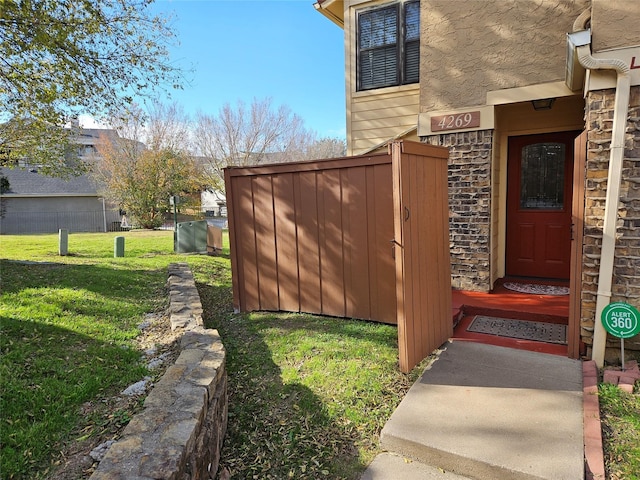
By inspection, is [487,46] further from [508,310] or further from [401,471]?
[401,471]

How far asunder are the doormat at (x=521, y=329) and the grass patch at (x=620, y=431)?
992mm

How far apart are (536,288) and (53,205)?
27.3 m

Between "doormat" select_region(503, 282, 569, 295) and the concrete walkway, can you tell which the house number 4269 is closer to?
"doormat" select_region(503, 282, 569, 295)

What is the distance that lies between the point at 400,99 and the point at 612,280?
4.04 metres

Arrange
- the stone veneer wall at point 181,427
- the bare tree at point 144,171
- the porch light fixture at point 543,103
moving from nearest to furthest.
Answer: the stone veneer wall at point 181,427
the porch light fixture at point 543,103
the bare tree at point 144,171

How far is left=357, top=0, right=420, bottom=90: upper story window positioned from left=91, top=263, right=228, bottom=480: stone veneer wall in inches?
191

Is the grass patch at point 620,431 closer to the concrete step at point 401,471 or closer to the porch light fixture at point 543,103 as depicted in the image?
the concrete step at point 401,471

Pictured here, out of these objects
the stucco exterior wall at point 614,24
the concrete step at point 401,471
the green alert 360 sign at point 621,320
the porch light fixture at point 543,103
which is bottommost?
the concrete step at point 401,471

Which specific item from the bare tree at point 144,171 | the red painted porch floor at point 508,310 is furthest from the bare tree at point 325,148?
the red painted porch floor at point 508,310

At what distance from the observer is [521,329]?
4.24 meters

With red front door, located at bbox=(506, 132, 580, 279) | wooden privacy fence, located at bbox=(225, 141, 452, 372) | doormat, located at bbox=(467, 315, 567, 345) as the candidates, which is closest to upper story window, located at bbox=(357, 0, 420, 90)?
red front door, located at bbox=(506, 132, 580, 279)

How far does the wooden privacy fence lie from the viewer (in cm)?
333

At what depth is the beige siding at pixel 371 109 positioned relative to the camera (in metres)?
6.19

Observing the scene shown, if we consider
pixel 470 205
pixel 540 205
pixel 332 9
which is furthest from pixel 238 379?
pixel 332 9
